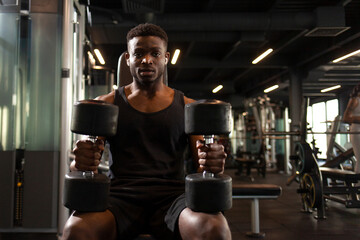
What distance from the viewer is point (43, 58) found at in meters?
2.83

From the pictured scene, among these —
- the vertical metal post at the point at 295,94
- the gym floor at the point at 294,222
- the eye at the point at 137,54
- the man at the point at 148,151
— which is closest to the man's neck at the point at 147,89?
the man at the point at 148,151

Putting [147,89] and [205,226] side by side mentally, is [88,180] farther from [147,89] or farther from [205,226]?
[147,89]

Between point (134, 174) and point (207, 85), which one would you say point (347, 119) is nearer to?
point (134, 174)

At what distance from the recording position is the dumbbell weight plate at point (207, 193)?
0.86 meters

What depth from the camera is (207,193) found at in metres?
0.86

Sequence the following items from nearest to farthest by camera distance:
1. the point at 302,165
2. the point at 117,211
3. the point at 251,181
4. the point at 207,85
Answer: the point at 117,211
the point at 302,165
the point at 251,181
the point at 207,85

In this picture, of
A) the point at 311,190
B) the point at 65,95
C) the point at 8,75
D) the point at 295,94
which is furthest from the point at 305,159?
the point at 295,94

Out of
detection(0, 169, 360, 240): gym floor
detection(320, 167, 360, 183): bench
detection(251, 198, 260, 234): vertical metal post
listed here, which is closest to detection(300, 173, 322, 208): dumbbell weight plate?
detection(0, 169, 360, 240): gym floor

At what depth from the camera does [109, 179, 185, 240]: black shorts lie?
102 centimetres

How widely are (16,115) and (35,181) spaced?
1.92 feet

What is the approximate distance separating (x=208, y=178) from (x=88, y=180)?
0.31m

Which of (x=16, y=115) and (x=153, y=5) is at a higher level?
(x=153, y=5)

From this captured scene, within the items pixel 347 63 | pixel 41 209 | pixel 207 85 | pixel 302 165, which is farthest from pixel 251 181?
pixel 207 85

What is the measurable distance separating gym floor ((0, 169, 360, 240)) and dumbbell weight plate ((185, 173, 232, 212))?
7.20 ft
